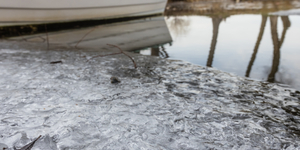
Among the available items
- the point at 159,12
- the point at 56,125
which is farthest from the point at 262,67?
the point at 159,12

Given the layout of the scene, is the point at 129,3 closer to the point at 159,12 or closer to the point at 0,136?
the point at 159,12

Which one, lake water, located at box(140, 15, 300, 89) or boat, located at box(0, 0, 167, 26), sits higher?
boat, located at box(0, 0, 167, 26)

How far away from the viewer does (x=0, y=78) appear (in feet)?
5.09

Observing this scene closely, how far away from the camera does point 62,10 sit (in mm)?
4883

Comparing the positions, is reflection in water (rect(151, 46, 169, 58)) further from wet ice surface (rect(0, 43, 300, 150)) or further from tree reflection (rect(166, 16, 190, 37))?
tree reflection (rect(166, 16, 190, 37))

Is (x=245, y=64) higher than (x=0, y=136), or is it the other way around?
(x=245, y=64)

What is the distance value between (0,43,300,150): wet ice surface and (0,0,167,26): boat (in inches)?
123

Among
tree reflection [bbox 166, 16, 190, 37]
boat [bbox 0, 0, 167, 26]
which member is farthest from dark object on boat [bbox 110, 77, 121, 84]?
boat [bbox 0, 0, 167, 26]

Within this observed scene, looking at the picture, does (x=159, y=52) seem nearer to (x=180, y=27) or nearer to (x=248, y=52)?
(x=248, y=52)

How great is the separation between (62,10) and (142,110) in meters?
4.69

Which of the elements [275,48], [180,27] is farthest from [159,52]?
[180,27]

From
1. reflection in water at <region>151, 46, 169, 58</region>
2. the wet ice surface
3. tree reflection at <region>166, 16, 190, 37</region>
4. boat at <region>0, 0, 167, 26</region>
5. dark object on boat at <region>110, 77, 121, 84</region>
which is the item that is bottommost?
the wet ice surface

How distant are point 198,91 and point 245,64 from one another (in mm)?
1102

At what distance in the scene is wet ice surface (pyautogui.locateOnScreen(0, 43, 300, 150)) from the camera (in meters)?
0.88
